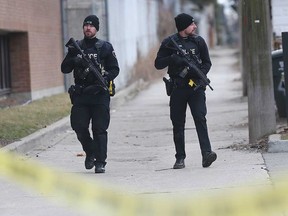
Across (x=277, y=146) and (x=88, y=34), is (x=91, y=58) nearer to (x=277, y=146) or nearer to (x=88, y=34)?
(x=88, y=34)

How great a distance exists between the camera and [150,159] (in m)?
11.6

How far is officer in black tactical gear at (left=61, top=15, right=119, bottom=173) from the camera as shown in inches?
390

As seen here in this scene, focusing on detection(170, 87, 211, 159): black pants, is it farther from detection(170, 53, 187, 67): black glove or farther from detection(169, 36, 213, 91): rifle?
detection(170, 53, 187, 67): black glove

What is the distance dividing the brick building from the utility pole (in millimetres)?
6909

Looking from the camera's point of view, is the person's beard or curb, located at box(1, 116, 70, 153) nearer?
the person's beard

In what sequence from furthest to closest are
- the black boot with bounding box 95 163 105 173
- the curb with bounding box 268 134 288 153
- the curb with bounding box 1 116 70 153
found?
1. the curb with bounding box 1 116 70 153
2. the curb with bounding box 268 134 288 153
3. the black boot with bounding box 95 163 105 173

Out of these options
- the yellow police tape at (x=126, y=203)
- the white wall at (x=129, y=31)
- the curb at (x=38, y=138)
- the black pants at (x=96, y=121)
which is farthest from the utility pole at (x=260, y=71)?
the white wall at (x=129, y=31)

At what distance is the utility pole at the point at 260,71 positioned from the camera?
11633 mm

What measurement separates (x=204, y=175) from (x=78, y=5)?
1421cm

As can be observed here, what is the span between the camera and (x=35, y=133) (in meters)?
13.2

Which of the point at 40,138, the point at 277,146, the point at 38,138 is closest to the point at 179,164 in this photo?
the point at 277,146

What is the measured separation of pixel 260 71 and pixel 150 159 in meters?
2.03

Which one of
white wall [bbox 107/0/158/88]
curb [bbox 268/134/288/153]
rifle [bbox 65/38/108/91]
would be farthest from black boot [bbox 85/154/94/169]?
white wall [bbox 107/0/158/88]

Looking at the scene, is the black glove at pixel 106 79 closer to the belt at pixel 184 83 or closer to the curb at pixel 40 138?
the belt at pixel 184 83
